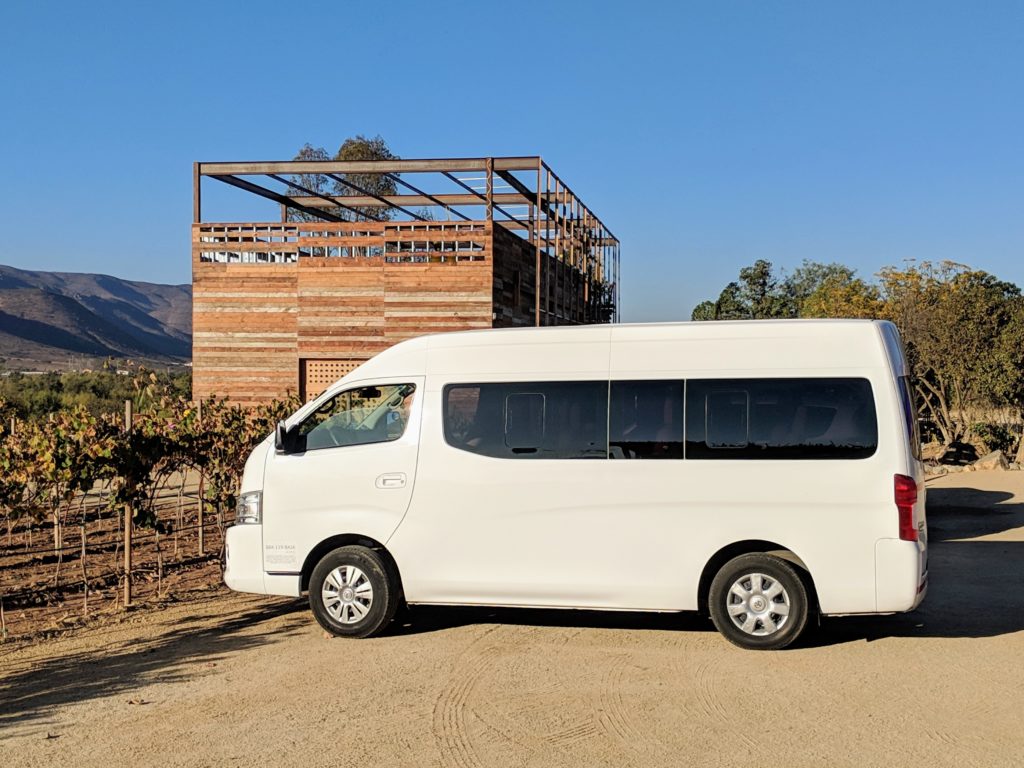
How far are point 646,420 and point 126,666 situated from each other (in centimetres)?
418

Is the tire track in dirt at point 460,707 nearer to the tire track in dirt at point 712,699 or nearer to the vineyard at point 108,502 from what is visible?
the tire track in dirt at point 712,699

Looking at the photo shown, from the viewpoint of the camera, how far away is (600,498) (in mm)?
7746

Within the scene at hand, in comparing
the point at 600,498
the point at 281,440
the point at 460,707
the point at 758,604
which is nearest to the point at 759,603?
the point at 758,604

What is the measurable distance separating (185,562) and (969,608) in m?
8.51

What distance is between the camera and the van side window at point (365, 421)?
321 inches

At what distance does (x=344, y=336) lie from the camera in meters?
23.1

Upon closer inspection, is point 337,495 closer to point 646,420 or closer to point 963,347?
point 646,420

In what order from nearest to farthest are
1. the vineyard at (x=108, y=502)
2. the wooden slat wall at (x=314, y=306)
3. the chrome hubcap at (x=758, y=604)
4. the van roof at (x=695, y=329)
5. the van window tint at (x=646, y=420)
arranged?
the chrome hubcap at (x=758, y=604) < the van roof at (x=695, y=329) < the van window tint at (x=646, y=420) < the vineyard at (x=108, y=502) < the wooden slat wall at (x=314, y=306)

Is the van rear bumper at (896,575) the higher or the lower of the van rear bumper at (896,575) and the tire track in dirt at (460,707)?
the higher

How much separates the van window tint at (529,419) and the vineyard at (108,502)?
12.1 ft

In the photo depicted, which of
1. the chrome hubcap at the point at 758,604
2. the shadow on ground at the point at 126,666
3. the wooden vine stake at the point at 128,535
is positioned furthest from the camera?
the wooden vine stake at the point at 128,535

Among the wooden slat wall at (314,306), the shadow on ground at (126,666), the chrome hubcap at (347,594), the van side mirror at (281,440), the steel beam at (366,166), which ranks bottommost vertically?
the shadow on ground at (126,666)

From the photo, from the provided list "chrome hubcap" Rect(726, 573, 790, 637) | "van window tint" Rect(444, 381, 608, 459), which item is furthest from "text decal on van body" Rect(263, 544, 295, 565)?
"chrome hubcap" Rect(726, 573, 790, 637)

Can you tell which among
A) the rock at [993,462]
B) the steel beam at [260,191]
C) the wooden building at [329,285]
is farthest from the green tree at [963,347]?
the steel beam at [260,191]
